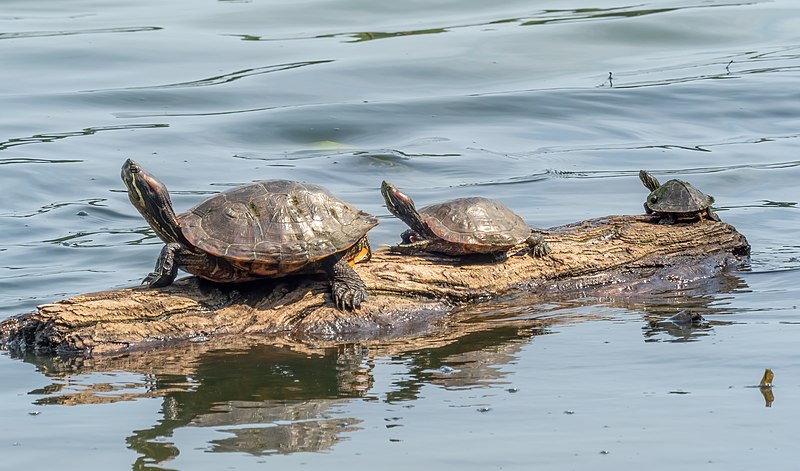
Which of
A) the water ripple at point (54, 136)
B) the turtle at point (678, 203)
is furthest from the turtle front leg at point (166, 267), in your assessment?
the water ripple at point (54, 136)

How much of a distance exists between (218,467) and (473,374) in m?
1.76

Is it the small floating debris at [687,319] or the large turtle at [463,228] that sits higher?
the large turtle at [463,228]

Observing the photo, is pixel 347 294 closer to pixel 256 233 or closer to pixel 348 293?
pixel 348 293

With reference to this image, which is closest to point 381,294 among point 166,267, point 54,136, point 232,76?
point 166,267

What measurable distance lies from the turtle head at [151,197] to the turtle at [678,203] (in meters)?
3.35

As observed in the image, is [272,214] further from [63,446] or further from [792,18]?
[792,18]

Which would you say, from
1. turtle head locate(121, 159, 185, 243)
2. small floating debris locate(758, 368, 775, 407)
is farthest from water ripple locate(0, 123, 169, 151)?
small floating debris locate(758, 368, 775, 407)

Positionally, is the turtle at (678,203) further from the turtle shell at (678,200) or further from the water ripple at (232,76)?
the water ripple at (232,76)

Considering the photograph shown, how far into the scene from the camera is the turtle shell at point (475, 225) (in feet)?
24.3

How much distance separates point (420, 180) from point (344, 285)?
18.2 feet

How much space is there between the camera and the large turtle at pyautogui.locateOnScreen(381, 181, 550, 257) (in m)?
7.42

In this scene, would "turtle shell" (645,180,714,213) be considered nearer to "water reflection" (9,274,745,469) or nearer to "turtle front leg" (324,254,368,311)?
"water reflection" (9,274,745,469)

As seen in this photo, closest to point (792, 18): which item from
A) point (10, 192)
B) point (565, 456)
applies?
point (10, 192)

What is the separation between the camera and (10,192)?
1188cm
